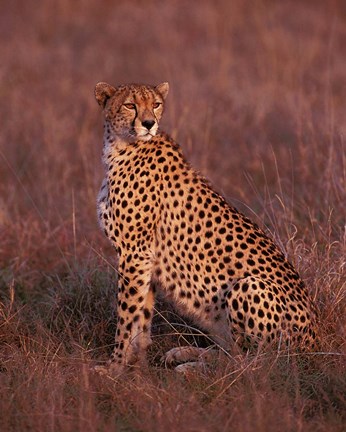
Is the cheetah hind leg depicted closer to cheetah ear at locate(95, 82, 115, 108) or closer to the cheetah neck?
the cheetah neck

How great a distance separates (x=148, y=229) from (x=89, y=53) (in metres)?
7.27

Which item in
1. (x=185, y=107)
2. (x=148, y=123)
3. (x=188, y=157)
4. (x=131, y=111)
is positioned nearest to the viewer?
(x=148, y=123)

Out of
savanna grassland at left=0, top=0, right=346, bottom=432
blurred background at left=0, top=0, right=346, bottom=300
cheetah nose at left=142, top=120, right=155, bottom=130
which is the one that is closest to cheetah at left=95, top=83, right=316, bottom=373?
cheetah nose at left=142, top=120, right=155, bottom=130

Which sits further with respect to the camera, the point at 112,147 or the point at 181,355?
the point at 112,147

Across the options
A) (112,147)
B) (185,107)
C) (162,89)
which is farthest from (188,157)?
(112,147)

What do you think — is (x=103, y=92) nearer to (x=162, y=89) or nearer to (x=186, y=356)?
(x=162, y=89)

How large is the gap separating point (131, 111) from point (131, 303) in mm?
909

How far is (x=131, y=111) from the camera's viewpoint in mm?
4344

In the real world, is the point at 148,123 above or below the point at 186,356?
above

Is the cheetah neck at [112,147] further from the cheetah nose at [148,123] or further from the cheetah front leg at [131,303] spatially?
the cheetah front leg at [131,303]

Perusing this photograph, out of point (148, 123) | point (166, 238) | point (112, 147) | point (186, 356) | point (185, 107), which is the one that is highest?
point (148, 123)

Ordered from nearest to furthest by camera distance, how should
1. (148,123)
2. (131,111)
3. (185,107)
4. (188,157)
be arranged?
(148,123)
(131,111)
(185,107)
(188,157)

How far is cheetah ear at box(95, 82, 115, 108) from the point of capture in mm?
4504

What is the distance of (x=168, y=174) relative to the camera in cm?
441
